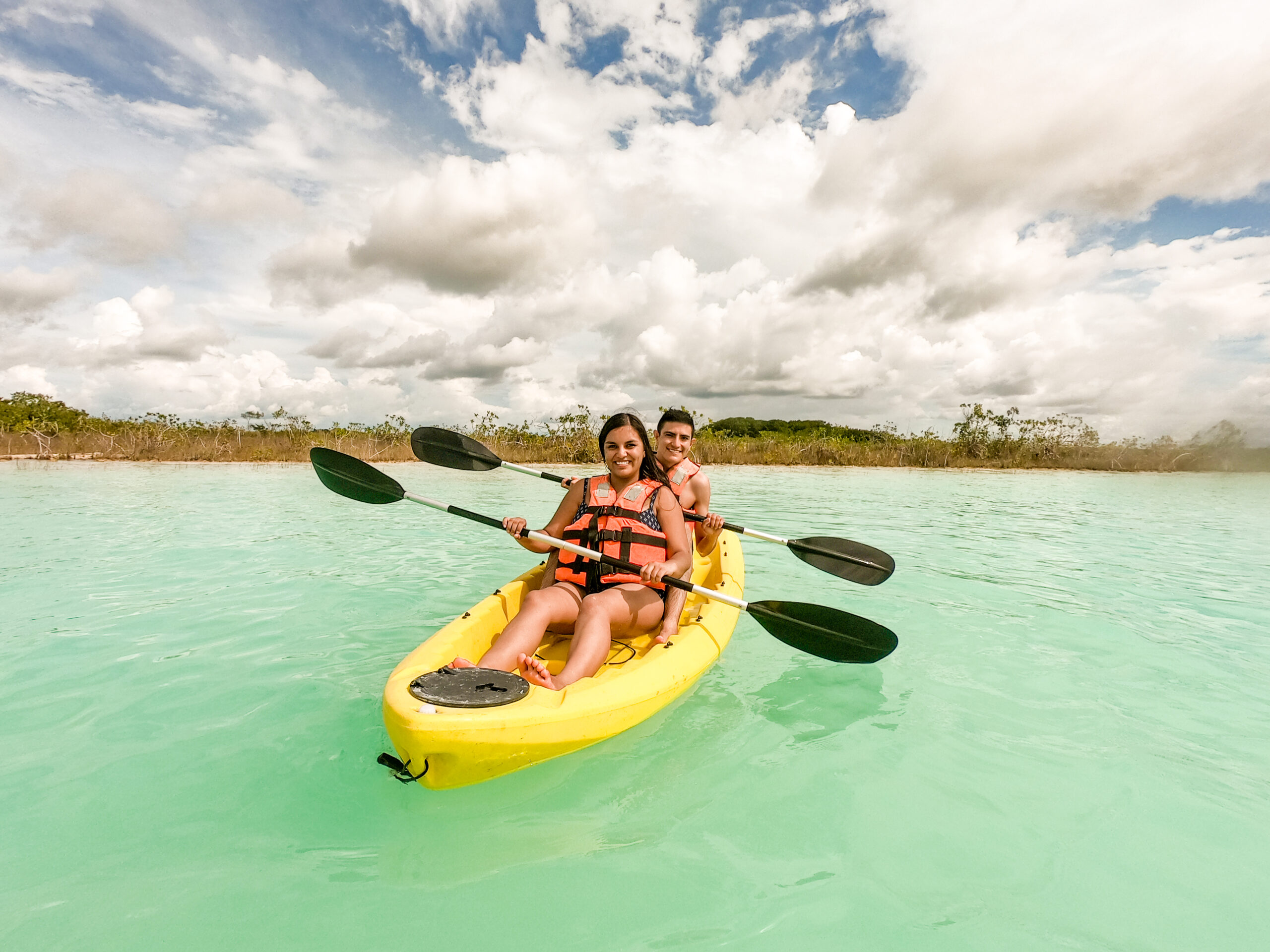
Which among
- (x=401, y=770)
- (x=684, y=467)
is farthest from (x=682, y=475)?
(x=401, y=770)

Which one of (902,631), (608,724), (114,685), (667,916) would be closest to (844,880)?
(667,916)

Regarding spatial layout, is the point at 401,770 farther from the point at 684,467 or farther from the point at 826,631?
the point at 684,467

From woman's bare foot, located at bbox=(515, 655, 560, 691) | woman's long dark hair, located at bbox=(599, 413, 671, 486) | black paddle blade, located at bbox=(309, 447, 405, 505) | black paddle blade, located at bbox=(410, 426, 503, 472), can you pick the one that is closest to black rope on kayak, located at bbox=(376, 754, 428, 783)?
woman's bare foot, located at bbox=(515, 655, 560, 691)

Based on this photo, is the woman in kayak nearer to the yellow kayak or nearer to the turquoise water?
the yellow kayak

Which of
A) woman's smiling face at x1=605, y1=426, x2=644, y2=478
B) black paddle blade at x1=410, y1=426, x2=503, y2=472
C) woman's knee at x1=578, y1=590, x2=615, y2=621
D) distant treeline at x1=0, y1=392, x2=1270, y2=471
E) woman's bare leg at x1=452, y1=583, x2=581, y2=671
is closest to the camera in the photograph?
woman's bare leg at x1=452, y1=583, x2=581, y2=671

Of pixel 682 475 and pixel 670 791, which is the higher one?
pixel 682 475

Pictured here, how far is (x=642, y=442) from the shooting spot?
3.35m

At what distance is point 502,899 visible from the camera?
5.54 feet

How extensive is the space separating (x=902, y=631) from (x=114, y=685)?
4.49m

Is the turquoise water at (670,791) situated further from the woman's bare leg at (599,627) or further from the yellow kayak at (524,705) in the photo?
the woman's bare leg at (599,627)

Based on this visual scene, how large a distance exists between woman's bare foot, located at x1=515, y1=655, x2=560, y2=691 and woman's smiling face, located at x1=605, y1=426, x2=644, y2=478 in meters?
1.14

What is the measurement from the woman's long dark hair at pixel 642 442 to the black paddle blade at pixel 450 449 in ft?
5.88

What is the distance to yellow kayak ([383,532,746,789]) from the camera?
76.6 inches

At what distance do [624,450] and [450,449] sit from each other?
222 cm
